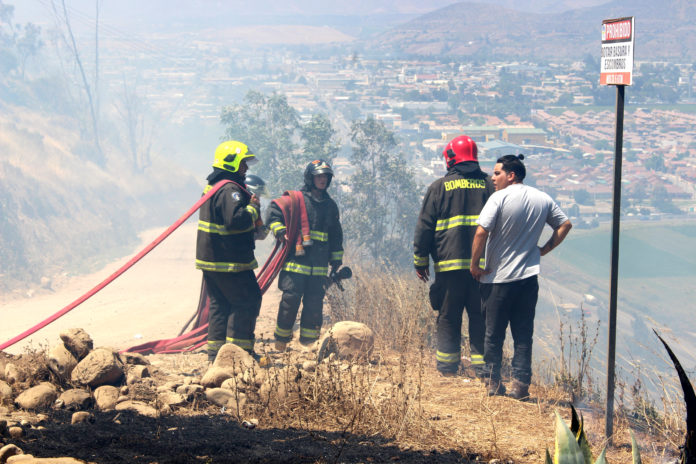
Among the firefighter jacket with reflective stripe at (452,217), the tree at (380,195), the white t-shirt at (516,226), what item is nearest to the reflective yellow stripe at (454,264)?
the firefighter jacket with reflective stripe at (452,217)

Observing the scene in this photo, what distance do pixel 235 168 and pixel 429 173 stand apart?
49.4 meters

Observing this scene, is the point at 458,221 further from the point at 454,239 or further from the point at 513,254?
the point at 513,254

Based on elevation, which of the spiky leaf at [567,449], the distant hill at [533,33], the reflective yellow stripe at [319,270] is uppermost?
the distant hill at [533,33]

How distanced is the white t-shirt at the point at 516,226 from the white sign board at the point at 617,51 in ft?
3.92

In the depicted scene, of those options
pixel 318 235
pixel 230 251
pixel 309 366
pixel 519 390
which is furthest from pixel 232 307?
pixel 519 390

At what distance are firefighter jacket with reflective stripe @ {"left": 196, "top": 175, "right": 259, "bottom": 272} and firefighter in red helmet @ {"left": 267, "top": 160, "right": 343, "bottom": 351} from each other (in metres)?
0.74

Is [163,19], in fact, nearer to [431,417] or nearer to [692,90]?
[692,90]

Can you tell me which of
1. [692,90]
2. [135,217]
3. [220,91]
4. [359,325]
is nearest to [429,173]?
[135,217]

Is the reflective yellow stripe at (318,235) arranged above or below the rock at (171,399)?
above

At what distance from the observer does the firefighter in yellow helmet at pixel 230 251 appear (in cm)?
557

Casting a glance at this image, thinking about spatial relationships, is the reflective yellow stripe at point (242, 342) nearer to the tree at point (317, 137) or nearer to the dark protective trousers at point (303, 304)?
the dark protective trousers at point (303, 304)

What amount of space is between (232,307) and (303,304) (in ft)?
3.40

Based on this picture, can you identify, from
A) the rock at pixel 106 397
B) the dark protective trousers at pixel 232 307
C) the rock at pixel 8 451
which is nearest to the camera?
the rock at pixel 8 451

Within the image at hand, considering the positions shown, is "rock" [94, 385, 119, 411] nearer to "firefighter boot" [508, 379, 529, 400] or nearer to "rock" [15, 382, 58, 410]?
"rock" [15, 382, 58, 410]
